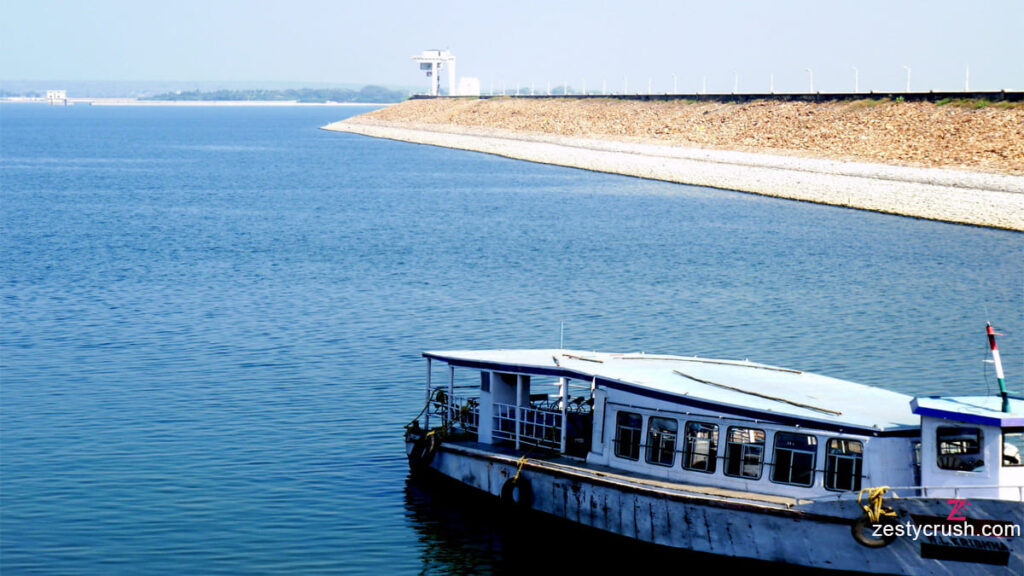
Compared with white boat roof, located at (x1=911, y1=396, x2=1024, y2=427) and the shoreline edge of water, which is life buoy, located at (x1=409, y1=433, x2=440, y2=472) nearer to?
white boat roof, located at (x1=911, y1=396, x2=1024, y2=427)

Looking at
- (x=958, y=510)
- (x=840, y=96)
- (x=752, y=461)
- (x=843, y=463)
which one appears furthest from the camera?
(x=840, y=96)

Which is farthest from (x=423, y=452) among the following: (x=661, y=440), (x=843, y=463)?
(x=843, y=463)

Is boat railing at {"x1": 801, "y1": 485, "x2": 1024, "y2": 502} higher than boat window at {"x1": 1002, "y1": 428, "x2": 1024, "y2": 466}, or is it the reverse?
boat window at {"x1": 1002, "y1": 428, "x2": 1024, "y2": 466}

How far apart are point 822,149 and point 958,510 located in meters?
90.3

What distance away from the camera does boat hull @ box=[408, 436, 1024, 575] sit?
20531 millimetres

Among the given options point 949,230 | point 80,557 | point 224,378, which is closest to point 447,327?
point 224,378

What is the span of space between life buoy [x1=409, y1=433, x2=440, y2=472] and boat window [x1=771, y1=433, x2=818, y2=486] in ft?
27.3

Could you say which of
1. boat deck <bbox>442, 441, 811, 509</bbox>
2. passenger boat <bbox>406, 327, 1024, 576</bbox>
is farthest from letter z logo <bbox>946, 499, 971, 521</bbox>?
boat deck <bbox>442, 441, 811, 509</bbox>

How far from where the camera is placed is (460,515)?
26016mm

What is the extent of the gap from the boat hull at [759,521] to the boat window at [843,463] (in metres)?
0.87

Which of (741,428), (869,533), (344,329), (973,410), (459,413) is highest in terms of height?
(973,410)

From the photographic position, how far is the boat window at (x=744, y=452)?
22.9 m

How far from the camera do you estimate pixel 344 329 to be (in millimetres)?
42000

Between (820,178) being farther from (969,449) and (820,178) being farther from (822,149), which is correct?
(969,449)
